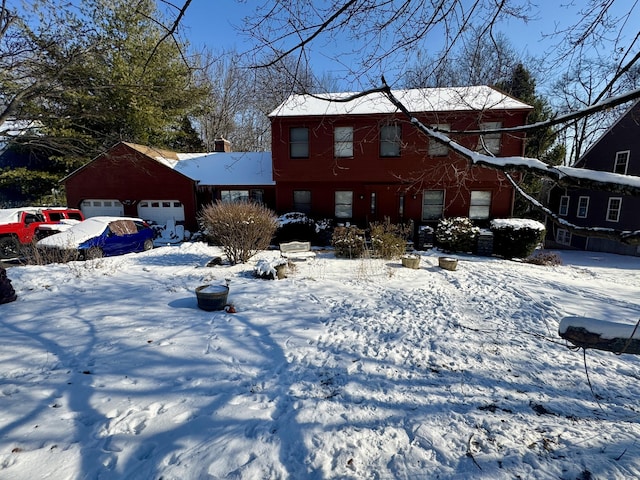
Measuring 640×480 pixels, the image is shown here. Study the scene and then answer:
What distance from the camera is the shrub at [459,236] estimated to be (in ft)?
39.1

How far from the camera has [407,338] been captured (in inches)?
183

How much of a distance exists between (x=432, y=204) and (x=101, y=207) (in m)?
18.8

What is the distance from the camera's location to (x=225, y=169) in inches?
690

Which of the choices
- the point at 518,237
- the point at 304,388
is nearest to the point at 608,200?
the point at 518,237

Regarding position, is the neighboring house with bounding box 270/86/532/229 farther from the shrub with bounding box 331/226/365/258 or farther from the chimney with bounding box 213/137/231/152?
the chimney with bounding box 213/137/231/152

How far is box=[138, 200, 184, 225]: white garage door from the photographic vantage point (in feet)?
54.8

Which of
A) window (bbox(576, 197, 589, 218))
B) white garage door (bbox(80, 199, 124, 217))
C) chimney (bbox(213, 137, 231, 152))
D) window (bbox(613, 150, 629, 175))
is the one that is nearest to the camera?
window (bbox(613, 150, 629, 175))

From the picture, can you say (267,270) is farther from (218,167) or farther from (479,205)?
(218,167)

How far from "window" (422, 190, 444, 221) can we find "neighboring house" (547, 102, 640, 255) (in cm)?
551

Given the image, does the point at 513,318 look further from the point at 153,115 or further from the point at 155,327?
the point at 153,115

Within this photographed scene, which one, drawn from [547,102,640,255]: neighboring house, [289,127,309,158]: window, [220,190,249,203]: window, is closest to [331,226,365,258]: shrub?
[289,127,309,158]: window

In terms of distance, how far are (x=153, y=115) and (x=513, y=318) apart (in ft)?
75.1

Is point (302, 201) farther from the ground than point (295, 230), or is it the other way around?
point (302, 201)

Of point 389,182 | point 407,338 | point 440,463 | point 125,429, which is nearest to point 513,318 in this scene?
point 407,338
